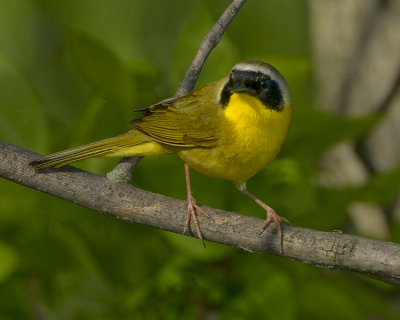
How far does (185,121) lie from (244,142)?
0.29 metres

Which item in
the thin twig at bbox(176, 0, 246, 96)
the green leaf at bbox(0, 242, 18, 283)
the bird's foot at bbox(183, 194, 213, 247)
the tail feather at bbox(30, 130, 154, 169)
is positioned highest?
the thin twig at bbox(176, 0, 246, 96)

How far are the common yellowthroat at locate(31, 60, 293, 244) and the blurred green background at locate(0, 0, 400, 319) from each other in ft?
0.48

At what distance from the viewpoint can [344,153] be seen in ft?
10.4

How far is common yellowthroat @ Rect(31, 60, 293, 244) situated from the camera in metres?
1.97

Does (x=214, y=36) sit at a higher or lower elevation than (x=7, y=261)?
higher

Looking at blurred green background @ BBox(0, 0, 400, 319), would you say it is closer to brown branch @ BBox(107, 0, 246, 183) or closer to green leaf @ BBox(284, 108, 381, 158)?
green leaf @ BBox(284, 108, 381, 158)

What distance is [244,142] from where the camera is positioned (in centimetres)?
201

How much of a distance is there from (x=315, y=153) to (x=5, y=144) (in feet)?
3.45

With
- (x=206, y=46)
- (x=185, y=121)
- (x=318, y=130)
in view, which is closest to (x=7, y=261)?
(x=185, y=121)

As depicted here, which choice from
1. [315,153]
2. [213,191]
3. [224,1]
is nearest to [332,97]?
[224,1]

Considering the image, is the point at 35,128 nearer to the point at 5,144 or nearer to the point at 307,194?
the point at 5,144

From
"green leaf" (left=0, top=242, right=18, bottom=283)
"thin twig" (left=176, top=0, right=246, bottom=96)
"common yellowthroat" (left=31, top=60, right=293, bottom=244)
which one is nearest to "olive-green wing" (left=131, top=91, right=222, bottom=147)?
"common yellowthroat" (left=31, top=60, right=293, bottom=244)

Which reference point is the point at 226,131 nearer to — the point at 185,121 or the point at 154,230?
the point at 185,121

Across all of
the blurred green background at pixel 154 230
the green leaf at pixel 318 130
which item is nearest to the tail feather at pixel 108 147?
the blurred green background at pixel 154 230
